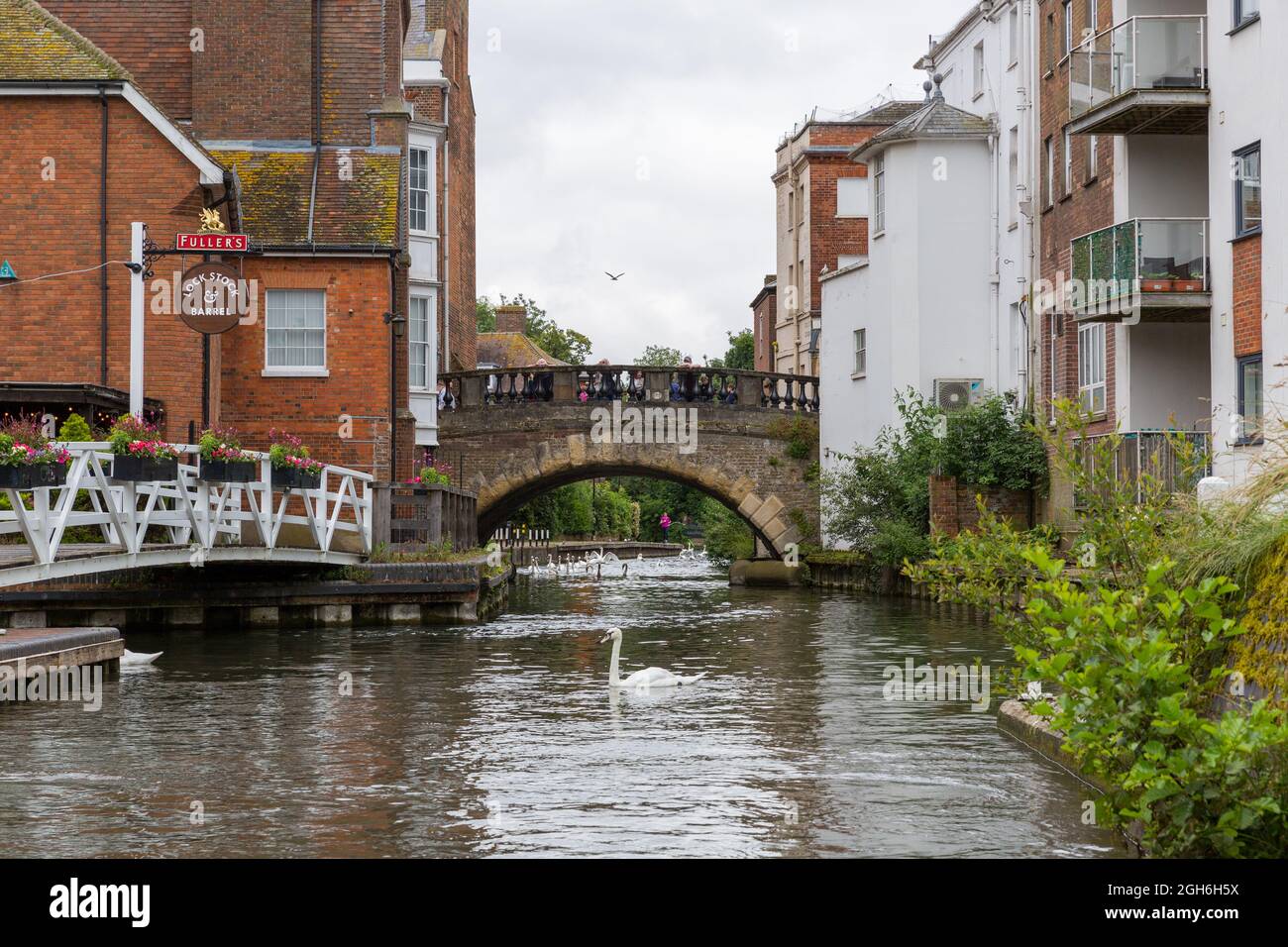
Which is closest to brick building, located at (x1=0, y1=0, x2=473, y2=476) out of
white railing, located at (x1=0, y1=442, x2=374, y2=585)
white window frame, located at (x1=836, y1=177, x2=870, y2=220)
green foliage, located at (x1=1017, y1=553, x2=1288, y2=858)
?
white railing, located at (x1=0, y1=442, x2=374, y2=585)

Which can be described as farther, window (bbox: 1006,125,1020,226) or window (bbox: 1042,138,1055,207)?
window (bbox: 1006,125,1020,226)

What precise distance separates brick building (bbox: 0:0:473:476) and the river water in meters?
6.59

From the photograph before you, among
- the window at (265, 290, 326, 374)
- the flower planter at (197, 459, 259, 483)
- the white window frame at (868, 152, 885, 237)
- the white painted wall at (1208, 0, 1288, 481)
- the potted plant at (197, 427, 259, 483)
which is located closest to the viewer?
the potted plant at (197, 427, 259, 483)

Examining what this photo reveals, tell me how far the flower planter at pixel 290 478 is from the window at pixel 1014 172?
16991 millimetres

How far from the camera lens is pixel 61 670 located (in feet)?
49.9

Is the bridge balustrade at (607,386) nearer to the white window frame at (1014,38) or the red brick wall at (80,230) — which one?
the white window frame at (1014,38)

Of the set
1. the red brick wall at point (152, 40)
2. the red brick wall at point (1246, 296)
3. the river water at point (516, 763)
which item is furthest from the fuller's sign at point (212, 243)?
the red brick wall at point (1246, 296)

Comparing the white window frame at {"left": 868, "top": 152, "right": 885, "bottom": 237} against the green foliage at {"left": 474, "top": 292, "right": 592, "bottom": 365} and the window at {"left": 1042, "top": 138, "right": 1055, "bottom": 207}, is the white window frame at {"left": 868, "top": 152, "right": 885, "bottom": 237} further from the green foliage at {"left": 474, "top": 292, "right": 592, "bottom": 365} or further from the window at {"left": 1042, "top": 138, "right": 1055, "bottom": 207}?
the green foliage at {"left": 474, "top": 292, "right": 592, "bottom": 365}

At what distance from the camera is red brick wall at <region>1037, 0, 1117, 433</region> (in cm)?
2588

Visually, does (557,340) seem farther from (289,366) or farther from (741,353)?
(289,366)

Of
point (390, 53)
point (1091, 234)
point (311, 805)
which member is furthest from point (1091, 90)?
point (311, 805)

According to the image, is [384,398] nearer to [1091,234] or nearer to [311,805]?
[1091,234]

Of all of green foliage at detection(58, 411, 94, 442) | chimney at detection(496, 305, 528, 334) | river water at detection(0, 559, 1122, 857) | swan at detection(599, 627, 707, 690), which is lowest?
river water at detection(0, 559, 1122, 857)
